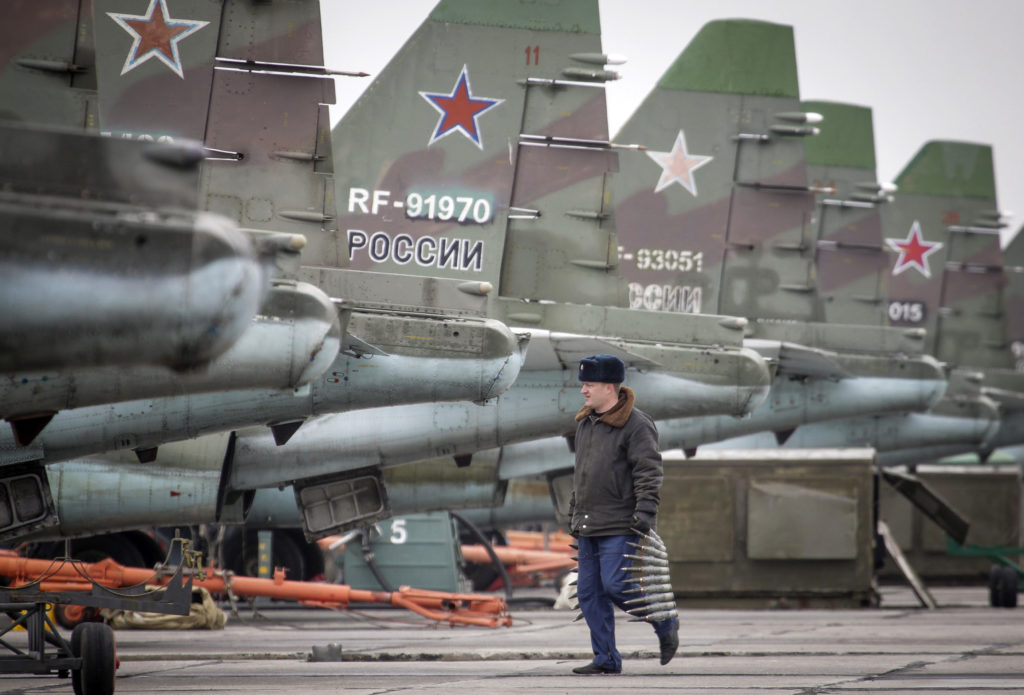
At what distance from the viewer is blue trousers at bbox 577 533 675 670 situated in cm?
772

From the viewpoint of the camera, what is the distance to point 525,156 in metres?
14.1

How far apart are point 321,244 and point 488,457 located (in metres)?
5.33

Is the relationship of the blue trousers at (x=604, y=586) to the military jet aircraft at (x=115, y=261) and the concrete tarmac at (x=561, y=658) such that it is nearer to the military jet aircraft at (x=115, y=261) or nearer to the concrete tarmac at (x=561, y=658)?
the concrete tarmac at (x=561, y=658)

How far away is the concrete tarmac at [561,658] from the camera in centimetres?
795

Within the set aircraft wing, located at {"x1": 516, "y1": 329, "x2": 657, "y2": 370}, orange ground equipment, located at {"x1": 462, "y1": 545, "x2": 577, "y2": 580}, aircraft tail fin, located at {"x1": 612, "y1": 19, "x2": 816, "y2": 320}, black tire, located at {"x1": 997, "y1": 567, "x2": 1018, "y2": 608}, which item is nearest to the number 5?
orange ground equipment, located at {"x1": 462, "y1": 545, "x2": 577, "y2": 580}

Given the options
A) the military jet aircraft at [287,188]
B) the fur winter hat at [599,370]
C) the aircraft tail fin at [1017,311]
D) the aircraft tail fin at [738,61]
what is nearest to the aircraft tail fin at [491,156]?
the military jet aircraft at [287,188]

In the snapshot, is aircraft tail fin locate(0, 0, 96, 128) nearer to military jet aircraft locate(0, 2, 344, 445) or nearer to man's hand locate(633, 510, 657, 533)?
man's hand locate(633, 510, 657, 533)

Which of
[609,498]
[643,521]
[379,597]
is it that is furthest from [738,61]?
[643,521]

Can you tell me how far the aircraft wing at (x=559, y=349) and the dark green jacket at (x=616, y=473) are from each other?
17.1 feet

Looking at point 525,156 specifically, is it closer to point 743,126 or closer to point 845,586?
point 743,126

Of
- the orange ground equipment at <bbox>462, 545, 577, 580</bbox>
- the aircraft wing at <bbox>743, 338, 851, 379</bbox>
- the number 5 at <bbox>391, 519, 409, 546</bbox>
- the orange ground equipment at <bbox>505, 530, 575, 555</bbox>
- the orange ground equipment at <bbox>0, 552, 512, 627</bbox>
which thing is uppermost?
the aircraft wing at <bbox>743, 338, 851, 379</bbox>

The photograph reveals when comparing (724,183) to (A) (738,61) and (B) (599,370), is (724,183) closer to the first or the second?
(A) (738,61)

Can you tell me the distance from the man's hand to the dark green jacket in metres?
0.03

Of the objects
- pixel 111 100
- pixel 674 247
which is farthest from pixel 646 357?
pixel 111 100
